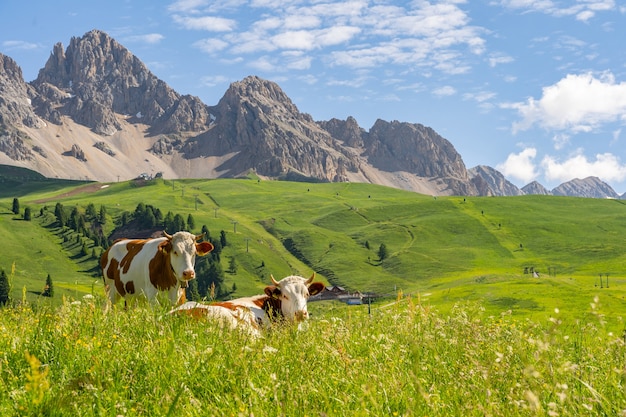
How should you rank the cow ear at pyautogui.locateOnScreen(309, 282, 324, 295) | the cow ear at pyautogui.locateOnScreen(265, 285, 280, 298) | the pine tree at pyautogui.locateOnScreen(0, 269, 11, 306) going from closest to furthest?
1. the pine tree at pyautogui.locateOnScreen(0, 269, 11, 306)
2. the cow ear at pyautogui.locateOnScreen(265, 285, 280, 298)
3. the cow ear at pyautogui.locateOnScreen(309, 282, 324, 295)

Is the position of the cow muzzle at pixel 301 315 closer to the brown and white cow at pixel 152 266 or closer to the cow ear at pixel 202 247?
the brown and white cow at pixel 152 266

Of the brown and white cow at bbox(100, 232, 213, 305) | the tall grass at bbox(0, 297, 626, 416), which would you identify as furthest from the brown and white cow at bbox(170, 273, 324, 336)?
the tall grass at bbox(0, 297, 626, 416)

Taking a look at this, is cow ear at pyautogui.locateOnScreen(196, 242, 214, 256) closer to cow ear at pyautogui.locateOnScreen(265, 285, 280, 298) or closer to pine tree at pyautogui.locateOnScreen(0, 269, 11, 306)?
cow ear at pyautogui.locateOnScreen(265, 285, 280, 298)

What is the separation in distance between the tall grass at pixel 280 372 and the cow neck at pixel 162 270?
803 centimetres

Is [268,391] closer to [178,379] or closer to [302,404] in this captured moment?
[302,404]

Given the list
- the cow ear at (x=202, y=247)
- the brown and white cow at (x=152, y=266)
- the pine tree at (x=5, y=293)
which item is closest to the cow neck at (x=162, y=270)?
the brown and white cow at (x=152, y=266)

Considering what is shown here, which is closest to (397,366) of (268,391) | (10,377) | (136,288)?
(268,391)

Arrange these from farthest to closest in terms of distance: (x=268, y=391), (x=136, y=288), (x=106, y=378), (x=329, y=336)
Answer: (x=136, y=288)
(x=329, y=336)
(x=106, y=378)
(x=268, y=391)

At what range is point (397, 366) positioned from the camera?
8.43 meters

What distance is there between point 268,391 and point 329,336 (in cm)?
335

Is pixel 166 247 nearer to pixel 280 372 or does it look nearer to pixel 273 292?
pixel 273 292

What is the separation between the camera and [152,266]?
19688 mm

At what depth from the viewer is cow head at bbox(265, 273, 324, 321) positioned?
53.9 feet

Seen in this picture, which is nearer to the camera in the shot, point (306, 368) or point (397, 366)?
point (306, 368)
